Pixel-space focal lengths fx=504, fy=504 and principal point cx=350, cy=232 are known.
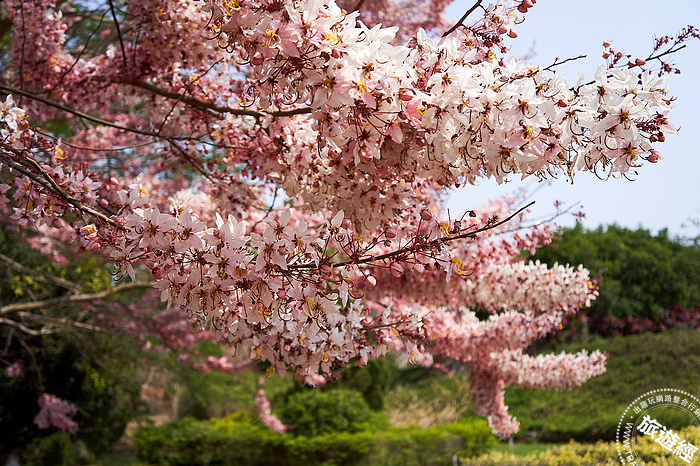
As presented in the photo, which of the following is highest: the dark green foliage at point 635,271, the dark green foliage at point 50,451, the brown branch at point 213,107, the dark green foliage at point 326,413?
the dark green foliage at point 635,271

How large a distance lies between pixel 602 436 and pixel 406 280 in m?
8.21

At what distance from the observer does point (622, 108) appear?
4.75 ft

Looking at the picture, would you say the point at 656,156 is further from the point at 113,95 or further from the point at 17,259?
the point at 17,259

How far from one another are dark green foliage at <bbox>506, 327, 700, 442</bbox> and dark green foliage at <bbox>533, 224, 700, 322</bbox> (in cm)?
308

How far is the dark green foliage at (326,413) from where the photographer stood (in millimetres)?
8789

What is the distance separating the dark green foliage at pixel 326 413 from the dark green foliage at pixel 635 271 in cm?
1016

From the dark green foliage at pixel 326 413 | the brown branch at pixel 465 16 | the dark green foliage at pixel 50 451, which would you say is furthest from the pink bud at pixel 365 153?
the dark green foliage at pixel 50 451

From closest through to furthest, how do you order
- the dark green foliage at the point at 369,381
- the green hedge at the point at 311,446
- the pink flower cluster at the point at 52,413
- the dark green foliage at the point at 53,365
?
1. the dark green foliage at the point at 53,365
2. the pink flower cluster at the point at 52,413
3. the green hedge at the point at 311,446
4. the dark green foliage at the point at 369,381

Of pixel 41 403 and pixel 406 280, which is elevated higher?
pixel 406 280

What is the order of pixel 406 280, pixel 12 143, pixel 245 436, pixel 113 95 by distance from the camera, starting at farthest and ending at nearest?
pixel 245 436 < pixel 406 280 < pixel 113 95 < pixel 12 143

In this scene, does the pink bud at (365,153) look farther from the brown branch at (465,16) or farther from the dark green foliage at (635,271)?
the dark green foliage at (635,271)

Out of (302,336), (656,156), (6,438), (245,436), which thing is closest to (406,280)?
(302,336)

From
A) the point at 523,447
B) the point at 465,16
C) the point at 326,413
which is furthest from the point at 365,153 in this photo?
the point at 523,447

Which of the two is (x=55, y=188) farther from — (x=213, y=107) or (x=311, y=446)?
(x=311, y=446)
